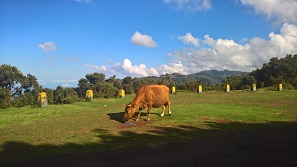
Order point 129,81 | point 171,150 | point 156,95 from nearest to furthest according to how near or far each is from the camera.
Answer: point 171,150 < point 156,95 < point 129,81

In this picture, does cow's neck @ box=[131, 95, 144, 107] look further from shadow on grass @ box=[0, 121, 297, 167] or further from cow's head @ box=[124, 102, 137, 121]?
shadow on grass @ box=[0, 121, 297, 167]

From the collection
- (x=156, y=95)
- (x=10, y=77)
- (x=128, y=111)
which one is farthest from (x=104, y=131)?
(x=10, y=77)

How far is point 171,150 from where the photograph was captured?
884 centimetres

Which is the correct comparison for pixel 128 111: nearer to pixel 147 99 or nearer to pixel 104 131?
pixel 147 99

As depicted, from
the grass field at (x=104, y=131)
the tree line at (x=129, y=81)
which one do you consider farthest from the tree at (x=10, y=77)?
the grass field at (x=104, y=131)

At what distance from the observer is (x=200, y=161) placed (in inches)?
295

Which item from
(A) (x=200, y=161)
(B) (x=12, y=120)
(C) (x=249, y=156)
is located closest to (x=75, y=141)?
(A) (x=200, y=161)

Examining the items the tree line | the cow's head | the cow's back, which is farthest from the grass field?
the tree line

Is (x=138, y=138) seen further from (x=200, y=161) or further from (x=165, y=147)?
(x=200, y=161)

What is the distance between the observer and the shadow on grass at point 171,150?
7.57 metres

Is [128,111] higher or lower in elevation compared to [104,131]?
higher

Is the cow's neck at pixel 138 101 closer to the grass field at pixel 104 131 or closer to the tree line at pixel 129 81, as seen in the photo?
the grass field at pixel 104 131

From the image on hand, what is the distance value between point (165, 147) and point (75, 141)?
412cm

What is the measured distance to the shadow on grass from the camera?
7574 mm
